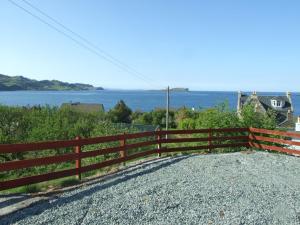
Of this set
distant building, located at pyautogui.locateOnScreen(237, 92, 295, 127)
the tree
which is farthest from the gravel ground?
the tree

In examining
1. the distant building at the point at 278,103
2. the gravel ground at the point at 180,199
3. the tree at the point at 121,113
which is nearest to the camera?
the gravel ground at the point at 180,199

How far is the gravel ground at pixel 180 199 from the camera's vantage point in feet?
21.7

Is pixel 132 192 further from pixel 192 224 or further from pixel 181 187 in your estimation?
pixel 192 224

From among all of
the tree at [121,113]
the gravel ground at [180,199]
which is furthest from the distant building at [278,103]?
the gravel ground at [180,199]

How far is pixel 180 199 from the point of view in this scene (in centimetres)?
766

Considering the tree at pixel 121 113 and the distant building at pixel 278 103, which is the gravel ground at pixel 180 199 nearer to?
the distant building at pixel 278 103

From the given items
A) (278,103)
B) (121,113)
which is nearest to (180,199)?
(278,103)

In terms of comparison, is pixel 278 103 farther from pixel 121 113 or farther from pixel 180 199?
pixel 180 199

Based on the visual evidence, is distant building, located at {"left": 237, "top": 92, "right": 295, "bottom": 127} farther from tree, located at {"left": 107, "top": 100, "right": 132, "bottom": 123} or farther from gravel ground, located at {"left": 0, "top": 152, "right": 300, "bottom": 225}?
gravel ground, located at {"left": 0, "top": 152, "right": 300, "bottom": 225}

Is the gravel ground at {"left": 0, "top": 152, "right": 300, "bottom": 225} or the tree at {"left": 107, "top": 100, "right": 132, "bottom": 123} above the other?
the gravel ground at {"left": 0, "top": 152, "right": 300, "bottom": 225}

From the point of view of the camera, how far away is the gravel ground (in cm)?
662

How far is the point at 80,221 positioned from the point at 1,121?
2206 cm

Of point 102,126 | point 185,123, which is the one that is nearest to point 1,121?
point 102,126

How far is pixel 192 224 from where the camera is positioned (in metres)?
6.37
